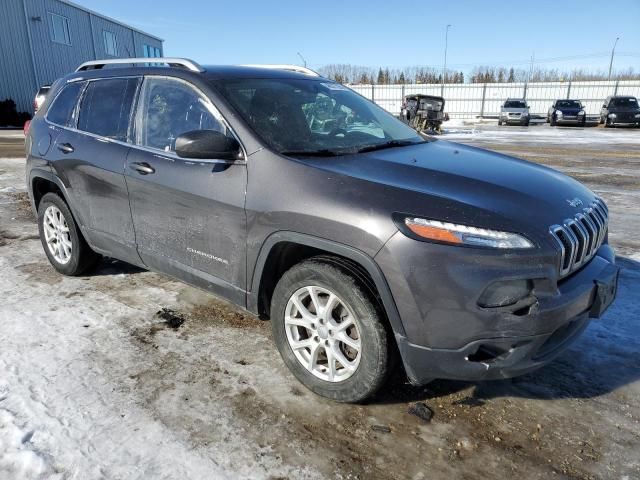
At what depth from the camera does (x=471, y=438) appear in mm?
2426

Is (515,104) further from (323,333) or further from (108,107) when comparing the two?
(323,333)

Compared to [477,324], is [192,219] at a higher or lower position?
higher

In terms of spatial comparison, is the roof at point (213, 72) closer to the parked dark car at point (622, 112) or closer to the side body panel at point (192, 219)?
the side body panel at point (192, 219)

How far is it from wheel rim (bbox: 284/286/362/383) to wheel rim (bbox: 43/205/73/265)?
8.68 feet

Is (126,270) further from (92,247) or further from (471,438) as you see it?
(471,438)

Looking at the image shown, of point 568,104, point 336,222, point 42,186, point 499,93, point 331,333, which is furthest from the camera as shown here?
point 499,93

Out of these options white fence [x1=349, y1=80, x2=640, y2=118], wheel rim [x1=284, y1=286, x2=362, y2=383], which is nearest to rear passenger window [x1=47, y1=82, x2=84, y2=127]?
wheel rim [x1=284, y1=286, x2=362, y2=383]

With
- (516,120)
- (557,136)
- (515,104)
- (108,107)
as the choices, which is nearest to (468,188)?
(108,107)

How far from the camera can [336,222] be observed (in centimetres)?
241

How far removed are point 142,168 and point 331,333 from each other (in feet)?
5.89

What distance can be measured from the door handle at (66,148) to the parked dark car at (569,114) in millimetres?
31010

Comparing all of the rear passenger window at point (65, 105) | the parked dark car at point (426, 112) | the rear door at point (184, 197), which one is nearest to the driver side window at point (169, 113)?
the rear door at point (184, 197)

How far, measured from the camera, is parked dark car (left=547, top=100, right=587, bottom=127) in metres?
29.1

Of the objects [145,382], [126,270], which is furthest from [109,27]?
[145,382]
